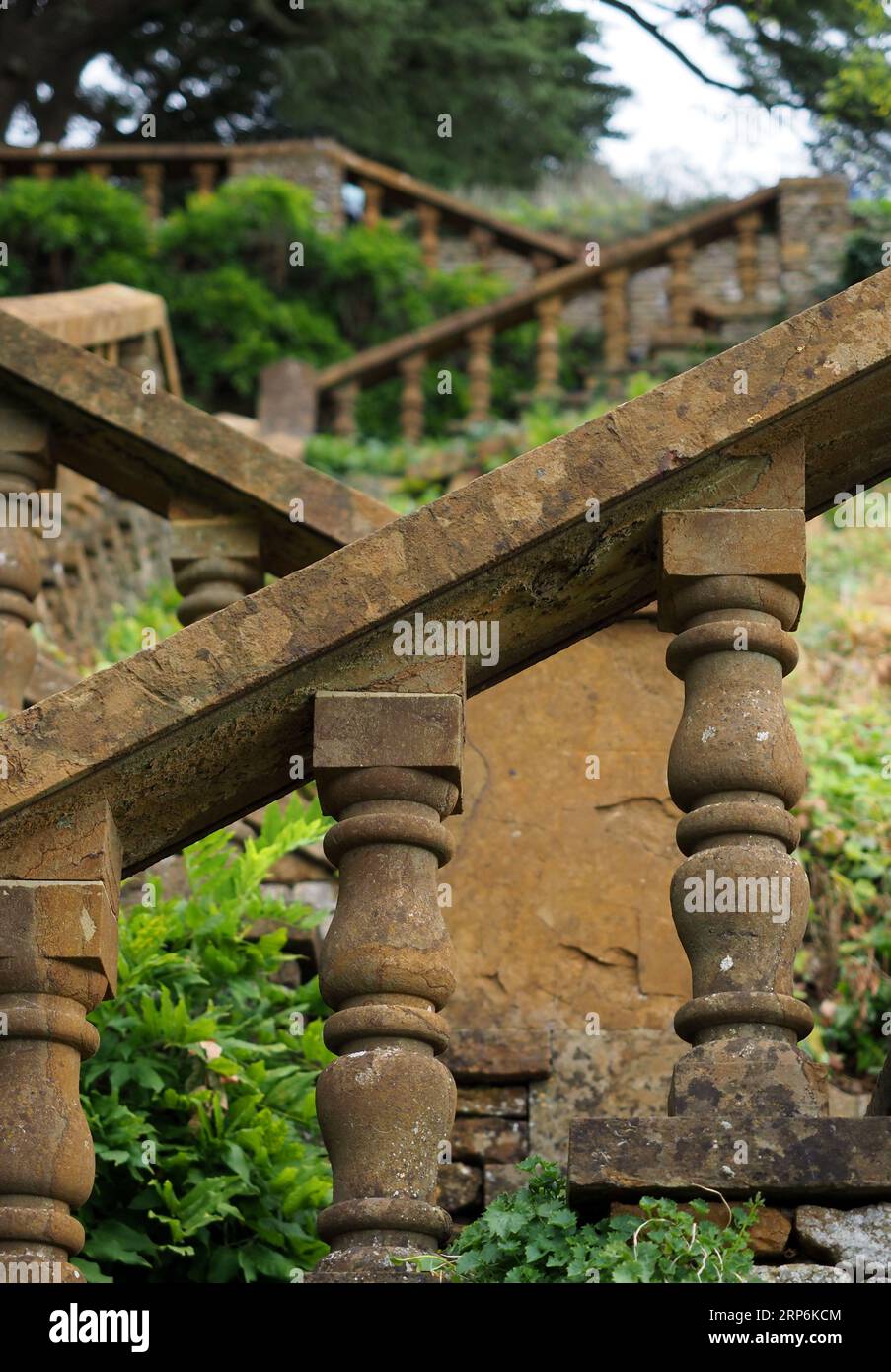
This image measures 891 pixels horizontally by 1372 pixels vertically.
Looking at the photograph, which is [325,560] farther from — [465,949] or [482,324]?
[482,324]

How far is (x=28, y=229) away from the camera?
17344mm

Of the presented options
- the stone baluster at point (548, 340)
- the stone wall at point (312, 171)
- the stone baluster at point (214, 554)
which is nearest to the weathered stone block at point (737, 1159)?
the stone baluster at point (214, 554)

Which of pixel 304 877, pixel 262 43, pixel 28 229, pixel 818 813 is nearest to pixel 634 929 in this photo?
pixel 304 877

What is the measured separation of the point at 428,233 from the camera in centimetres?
1828

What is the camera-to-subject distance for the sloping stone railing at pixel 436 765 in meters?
3.42

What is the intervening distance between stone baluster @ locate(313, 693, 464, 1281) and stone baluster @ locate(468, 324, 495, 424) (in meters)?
11.3

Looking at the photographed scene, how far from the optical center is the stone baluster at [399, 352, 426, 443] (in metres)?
15.4

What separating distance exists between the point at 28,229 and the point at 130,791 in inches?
568

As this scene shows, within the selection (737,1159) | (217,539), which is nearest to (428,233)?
(217,539)

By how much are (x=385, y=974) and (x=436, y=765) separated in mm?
436

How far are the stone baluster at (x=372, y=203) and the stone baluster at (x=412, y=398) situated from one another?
3.12 metres

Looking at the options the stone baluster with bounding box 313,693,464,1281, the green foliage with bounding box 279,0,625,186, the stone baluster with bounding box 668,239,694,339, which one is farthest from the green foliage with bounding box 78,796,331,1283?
the green foliage with bounding box 279,0,625,186

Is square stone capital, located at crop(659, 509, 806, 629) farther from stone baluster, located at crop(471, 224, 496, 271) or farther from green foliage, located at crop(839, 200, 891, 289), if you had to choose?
stone baluster, located at crop(471, 224, 496, 271)

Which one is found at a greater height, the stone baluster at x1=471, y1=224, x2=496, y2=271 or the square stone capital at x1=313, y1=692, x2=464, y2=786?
the stone baluster at x1=471, y1=224, x2=496, y2=271
